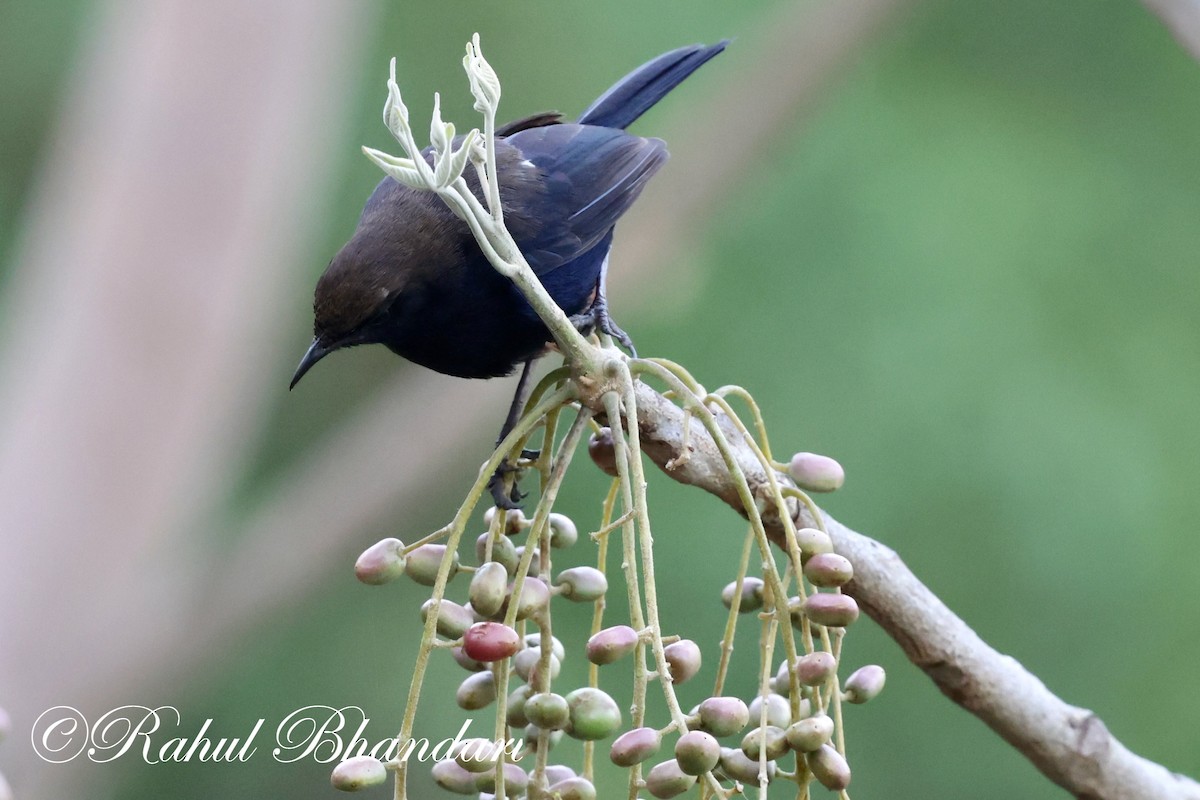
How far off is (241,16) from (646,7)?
205cm

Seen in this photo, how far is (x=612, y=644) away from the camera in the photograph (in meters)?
0.96

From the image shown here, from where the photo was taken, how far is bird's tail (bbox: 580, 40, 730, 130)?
7.55 ft

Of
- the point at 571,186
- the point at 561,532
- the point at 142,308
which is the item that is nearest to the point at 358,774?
the point at 561,532

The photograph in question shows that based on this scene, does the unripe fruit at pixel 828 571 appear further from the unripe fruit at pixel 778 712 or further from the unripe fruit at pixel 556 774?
the unripe fruit at pixel 556 774

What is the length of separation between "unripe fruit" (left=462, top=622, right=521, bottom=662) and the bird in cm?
68

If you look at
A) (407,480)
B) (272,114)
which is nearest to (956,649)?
(407,480)

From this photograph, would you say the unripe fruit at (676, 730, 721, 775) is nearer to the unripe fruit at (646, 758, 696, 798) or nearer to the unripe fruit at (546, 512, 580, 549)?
the unripe fruit at (646, 758, 696, 798)

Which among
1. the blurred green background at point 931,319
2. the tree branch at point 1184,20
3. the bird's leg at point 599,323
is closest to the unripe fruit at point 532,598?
the bird's leg at point 599,323

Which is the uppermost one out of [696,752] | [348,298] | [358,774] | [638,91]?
[638,91]

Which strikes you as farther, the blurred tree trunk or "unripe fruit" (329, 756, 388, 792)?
the blurred tree trunk

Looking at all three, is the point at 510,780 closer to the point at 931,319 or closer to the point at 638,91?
the point at 638,91

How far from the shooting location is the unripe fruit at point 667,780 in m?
0.98

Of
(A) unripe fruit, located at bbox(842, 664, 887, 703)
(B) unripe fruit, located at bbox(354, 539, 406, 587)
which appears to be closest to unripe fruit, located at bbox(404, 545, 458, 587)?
(B) unripe fruit, located at bbox(354, 539, 406, 587)

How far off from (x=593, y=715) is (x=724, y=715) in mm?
95
